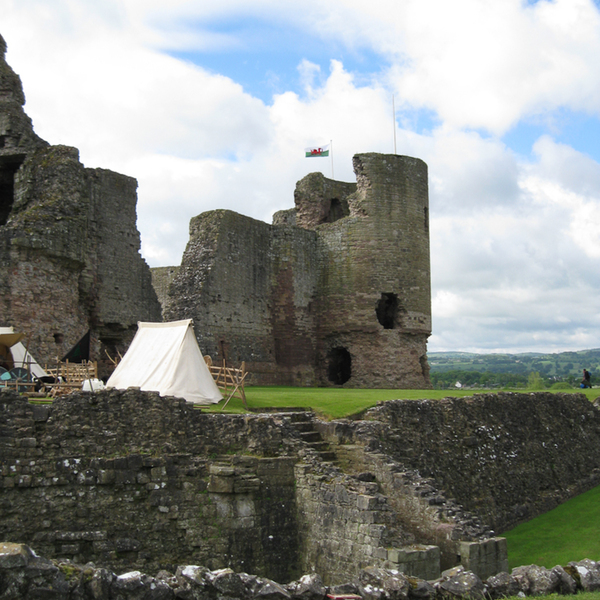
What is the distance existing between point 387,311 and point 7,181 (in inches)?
641

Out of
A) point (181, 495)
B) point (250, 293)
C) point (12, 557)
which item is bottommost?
point (181, 495)

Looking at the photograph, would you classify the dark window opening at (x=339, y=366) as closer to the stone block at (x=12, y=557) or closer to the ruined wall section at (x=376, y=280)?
the ruined wall section at (x=376, y=280)

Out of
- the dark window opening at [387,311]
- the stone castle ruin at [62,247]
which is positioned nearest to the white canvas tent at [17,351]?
the stone castle ruin at [62,247]

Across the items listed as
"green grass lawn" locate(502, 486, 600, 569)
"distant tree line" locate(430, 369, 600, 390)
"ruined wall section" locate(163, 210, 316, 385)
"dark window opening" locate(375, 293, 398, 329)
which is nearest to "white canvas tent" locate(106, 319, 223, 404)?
"ruined wall section" locate(163, 210, 316, 385)

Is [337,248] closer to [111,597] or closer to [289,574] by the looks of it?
[289,574]

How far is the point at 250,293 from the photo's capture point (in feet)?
87.1

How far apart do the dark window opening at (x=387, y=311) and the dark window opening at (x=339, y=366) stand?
7.07 feet

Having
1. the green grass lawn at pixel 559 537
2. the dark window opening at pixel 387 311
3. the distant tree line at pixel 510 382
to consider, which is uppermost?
the dark window opening at pixel 387 311

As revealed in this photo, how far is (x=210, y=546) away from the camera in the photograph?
12.6 metres

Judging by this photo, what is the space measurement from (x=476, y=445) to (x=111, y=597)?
1433 cm

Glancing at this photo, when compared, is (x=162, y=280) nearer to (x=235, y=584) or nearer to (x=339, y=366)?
(x=339, y=366)

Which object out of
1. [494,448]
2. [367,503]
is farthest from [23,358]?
[494,448]

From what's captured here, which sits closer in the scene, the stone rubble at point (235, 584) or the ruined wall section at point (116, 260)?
Answer: the stone rubble at point (235, 584)

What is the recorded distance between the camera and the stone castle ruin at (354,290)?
27.8 metres
